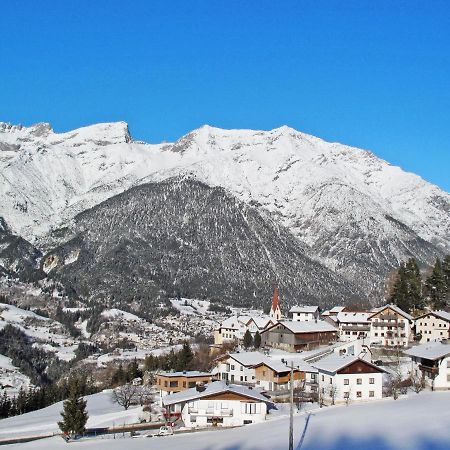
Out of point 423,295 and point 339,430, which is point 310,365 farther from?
point 423,295

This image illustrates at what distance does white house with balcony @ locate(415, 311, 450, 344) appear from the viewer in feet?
317

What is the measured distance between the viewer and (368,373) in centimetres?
6969

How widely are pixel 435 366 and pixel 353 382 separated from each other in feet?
32.4

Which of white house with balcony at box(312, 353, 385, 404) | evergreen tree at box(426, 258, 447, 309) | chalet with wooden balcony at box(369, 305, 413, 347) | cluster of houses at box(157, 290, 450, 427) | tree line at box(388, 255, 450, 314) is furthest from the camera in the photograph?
tree line at box(388, 255, 450, 314)

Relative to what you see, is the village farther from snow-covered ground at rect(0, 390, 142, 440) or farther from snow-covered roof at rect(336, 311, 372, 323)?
snow-covered ground at rect(0, 390, 142, 440)

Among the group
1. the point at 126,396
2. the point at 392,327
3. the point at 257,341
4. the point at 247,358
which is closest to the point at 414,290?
the point at 392,327

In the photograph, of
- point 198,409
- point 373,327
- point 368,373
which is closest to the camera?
point 198,409

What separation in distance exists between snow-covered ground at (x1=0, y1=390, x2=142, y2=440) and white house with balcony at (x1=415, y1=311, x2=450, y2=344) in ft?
142

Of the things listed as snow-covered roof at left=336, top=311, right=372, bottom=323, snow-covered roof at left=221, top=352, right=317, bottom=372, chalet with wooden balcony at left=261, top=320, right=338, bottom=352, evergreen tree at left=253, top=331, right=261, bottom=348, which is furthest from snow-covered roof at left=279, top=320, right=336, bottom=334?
snow-covered roof at left=221, top=352, right=317, bottom=372

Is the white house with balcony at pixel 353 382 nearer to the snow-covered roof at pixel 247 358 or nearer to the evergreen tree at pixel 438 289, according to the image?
the snow-covered roof at pixel 247 358

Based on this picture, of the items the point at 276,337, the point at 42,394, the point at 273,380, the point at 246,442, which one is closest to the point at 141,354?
the point at 42,394

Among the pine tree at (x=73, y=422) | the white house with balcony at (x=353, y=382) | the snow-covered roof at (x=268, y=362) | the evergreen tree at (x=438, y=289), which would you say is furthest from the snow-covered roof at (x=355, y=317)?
the pine tree at (x=73, y=422)

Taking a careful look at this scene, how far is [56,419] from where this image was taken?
83750 millimetres

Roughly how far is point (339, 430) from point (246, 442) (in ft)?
24.1
